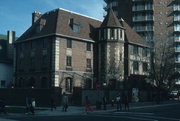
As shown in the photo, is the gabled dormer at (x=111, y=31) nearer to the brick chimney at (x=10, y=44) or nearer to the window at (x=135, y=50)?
the window at (x=135, y=50)

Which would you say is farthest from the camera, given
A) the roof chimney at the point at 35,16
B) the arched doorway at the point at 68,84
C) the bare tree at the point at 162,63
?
the roof chimney at the point at 35,16

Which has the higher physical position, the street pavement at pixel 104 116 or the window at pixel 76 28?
the window at pixel 76 28

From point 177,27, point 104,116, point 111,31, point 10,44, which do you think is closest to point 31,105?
point 104,116

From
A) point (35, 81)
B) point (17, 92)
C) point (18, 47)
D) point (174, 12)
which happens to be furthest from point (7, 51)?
point (174, 12)

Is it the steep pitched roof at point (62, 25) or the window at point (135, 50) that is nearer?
the steep pitched roof at point (62, 25)

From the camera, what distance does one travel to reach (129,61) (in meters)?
49.9

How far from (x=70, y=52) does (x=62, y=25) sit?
408cm

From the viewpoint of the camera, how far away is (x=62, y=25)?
145ft

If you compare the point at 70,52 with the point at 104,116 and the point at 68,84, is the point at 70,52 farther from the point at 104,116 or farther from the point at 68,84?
the point at 104,116

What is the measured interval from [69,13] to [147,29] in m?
33.2

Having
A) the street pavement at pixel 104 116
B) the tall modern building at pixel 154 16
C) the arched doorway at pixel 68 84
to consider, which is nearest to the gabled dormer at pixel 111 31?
the arched doorway at pixel 68 84

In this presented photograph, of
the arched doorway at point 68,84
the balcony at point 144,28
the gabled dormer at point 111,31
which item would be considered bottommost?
the arched doorway at point 68,84

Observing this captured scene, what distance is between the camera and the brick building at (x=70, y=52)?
42.6 meters

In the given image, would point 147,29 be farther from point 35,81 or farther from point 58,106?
point 58,106
